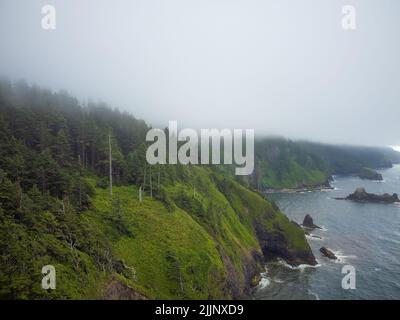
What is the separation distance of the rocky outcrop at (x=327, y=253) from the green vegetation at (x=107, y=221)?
28.3 ft

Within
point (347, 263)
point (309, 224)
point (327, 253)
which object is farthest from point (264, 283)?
point (309, 224)

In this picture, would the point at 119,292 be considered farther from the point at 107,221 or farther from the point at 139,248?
the point at 107,221

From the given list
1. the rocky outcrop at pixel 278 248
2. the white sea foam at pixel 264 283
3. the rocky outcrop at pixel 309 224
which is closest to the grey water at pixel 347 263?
the white sea foam at pixel 264 283

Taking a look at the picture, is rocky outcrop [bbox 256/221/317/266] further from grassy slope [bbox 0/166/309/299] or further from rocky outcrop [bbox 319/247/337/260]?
rocky outcrop [bbox 319/247/337/260]

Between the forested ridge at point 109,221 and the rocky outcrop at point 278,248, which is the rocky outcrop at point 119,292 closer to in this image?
the forested ridge at point 109,221

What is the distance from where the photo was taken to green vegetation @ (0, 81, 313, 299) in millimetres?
35406

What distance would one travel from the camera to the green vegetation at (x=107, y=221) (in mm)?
35406

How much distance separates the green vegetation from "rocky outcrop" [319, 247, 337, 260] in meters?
8.61

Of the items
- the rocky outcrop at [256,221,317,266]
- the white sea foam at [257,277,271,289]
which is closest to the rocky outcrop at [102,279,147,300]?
the white sea foam at [257,277,271,289]

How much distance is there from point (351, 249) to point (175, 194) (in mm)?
73160

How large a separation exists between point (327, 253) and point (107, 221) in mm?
81250

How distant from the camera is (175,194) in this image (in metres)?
78.4

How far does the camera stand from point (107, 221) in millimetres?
52656
